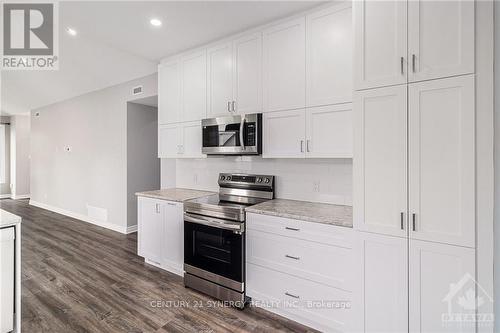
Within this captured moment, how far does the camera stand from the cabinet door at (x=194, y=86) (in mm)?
3305

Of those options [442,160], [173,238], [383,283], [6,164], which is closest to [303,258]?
[383,283]

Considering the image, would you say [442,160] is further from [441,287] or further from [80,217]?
[80,217]

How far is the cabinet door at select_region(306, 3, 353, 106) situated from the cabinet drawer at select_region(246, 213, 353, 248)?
1109 mm

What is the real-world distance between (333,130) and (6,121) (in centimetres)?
→ 1140

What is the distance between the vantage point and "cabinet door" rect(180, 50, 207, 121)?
3305 mm

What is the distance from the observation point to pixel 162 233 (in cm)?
330

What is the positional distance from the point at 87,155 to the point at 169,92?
11.1 feet

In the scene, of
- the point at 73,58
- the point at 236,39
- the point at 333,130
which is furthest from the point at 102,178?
the point at 333,130

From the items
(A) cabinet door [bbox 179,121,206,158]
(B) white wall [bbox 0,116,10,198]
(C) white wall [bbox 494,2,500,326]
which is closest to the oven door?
(A) cabinet door [bbox 179,121,206,158]

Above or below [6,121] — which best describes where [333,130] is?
below

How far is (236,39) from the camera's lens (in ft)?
9.79

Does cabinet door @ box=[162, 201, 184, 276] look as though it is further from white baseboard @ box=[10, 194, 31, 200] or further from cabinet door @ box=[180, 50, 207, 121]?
white baseboard @ box=[10, 194, 31, 200]

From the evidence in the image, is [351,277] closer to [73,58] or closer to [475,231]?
[475,231]

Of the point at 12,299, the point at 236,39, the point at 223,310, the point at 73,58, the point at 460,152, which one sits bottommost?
the point at 223,310
